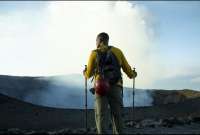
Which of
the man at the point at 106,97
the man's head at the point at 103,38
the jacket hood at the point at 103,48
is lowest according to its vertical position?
the man at the point at 106,97

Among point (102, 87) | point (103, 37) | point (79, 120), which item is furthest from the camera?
point (79, 120)

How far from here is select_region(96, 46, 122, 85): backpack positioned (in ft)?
34.3

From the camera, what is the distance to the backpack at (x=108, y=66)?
10469 millimetres

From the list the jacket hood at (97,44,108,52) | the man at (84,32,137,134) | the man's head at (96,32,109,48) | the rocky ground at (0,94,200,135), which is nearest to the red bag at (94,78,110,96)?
the man at (84,32,137,134)

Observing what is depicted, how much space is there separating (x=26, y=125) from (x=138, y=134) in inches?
324

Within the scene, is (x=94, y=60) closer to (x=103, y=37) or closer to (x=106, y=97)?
(x=103, y=37)

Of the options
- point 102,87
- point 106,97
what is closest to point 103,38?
point 102,87

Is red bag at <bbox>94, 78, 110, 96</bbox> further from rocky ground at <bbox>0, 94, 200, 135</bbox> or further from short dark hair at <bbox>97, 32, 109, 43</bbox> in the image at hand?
rocky ground at <bbox>0, 94, 200, 135</bbox>

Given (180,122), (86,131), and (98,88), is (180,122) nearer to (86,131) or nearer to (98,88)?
(86,131)

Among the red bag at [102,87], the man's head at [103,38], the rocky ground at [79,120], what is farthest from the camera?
the rocky ground at [79,120]

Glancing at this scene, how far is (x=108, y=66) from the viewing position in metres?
10.5

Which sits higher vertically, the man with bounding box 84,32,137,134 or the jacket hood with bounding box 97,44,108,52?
the jacket hood with bounding box 97,44,108,52

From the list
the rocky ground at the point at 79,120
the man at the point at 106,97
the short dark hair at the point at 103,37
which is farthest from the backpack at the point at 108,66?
the rocky ground at the point at 79,120

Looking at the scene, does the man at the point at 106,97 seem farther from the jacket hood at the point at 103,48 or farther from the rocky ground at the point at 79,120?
the rocky ground at the point at 79,120
